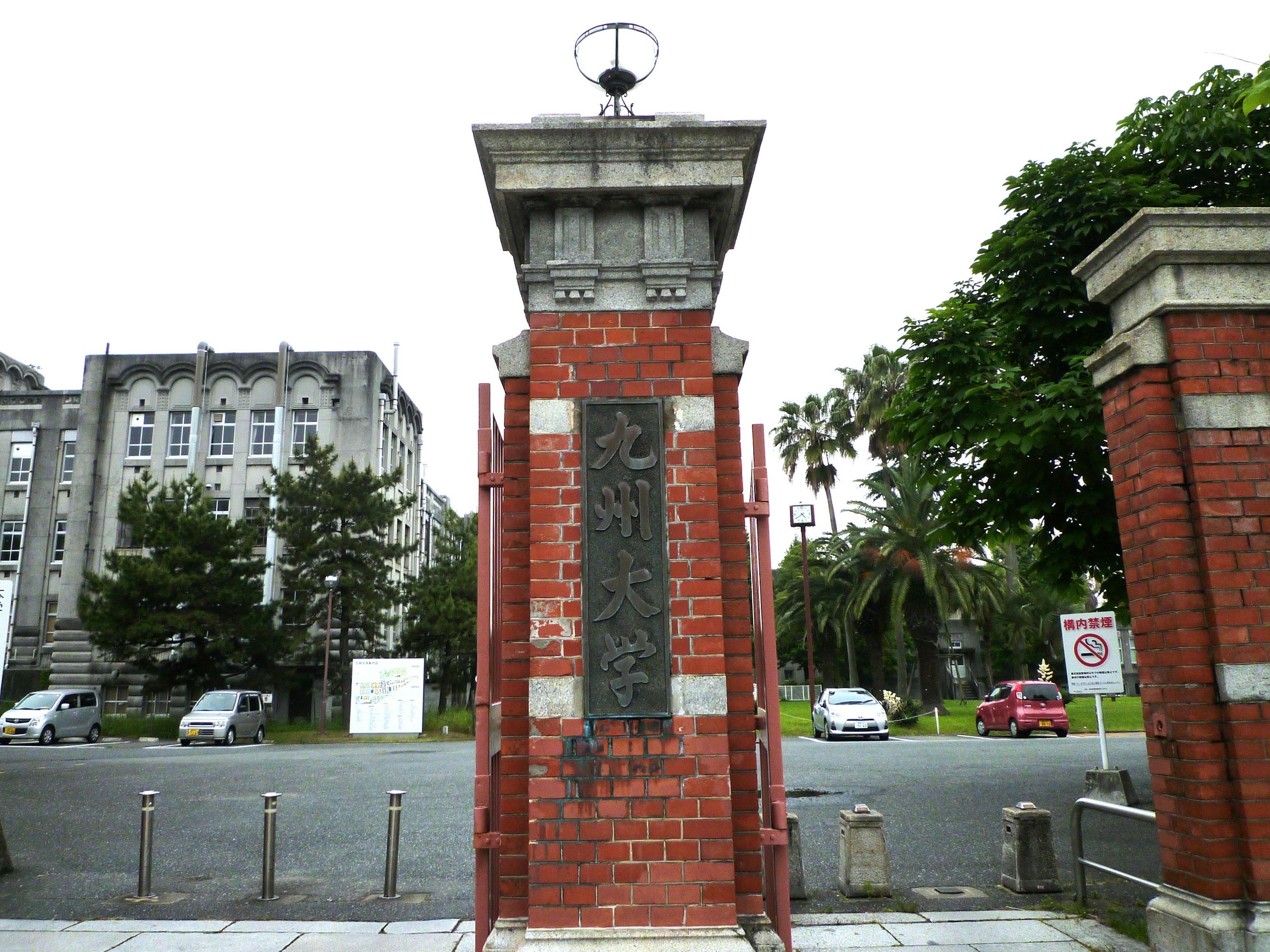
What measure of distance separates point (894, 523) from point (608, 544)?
3064 cm

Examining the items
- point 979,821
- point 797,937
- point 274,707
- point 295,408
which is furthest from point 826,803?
point 295,408

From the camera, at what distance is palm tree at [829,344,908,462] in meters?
39.2

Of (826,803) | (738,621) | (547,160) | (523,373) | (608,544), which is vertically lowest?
(826,803)

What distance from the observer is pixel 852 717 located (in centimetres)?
2561

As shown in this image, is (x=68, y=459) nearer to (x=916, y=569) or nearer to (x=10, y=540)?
(x=10, y=540)

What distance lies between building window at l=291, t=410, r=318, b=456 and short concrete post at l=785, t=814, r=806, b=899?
39.3 metres

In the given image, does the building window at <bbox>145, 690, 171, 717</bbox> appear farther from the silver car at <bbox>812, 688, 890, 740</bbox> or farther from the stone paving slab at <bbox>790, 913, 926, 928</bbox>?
the stone paving slab at <bbox>790, 913, 926, 928</bbox>

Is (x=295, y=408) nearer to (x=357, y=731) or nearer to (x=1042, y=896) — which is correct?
(x=357, y=731)

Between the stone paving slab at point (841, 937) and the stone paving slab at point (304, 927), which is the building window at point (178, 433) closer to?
the stone paving slab at point (304, 927)

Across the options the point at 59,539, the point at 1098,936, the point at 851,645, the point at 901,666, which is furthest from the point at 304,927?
the point at 59,539

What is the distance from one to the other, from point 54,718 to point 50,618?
17525 millimetres

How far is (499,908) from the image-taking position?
13.3 feet

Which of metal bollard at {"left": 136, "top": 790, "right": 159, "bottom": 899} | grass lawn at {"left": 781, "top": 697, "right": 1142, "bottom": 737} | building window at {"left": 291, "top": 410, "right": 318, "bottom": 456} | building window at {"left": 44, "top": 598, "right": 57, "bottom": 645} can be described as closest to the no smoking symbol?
metal bollard at {"left": 136, "top": 790, "right": 159, "bottom": 899}

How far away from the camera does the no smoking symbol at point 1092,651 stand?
38.2 ft
